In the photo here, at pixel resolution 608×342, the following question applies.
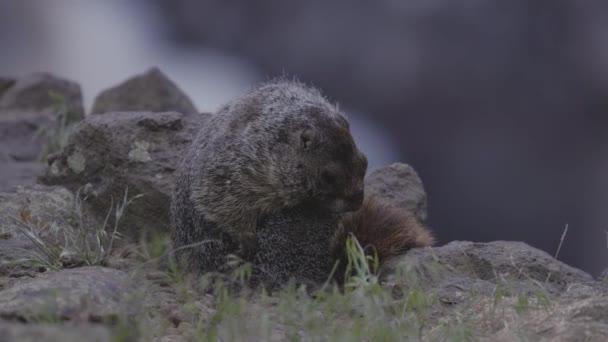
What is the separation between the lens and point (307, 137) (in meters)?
3.56

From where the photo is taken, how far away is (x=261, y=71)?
6996 millimetres

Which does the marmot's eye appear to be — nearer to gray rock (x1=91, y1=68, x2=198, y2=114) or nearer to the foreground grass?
the foreground grass

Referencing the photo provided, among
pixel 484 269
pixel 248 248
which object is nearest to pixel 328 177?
pixel 248 248

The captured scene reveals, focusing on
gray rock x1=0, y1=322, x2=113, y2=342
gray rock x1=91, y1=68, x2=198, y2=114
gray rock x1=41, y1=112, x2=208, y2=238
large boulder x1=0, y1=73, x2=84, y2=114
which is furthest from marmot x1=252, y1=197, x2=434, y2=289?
large boulder x1=0, y1=73, x2=84, y2=114

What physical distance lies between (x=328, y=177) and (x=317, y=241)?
319 millimetres

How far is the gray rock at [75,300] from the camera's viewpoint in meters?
2.29

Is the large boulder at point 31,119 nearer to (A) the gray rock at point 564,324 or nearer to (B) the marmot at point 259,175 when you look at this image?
(B) the marmot at point 259,175

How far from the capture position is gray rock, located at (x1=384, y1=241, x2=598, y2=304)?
3375 millimetres

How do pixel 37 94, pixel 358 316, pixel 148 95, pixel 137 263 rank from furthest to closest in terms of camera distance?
pixel 37 94 → pixel 148 95 → pixel 137 263 → pixel 358 316

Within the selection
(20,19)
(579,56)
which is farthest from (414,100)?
(20,19)

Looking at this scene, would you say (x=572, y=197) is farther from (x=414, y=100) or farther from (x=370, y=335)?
(x=370, y=335)

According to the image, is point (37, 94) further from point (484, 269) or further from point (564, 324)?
point (564, 324)

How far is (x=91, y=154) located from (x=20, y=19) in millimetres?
5015

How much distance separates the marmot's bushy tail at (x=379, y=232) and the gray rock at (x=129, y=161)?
1263 millimetres
